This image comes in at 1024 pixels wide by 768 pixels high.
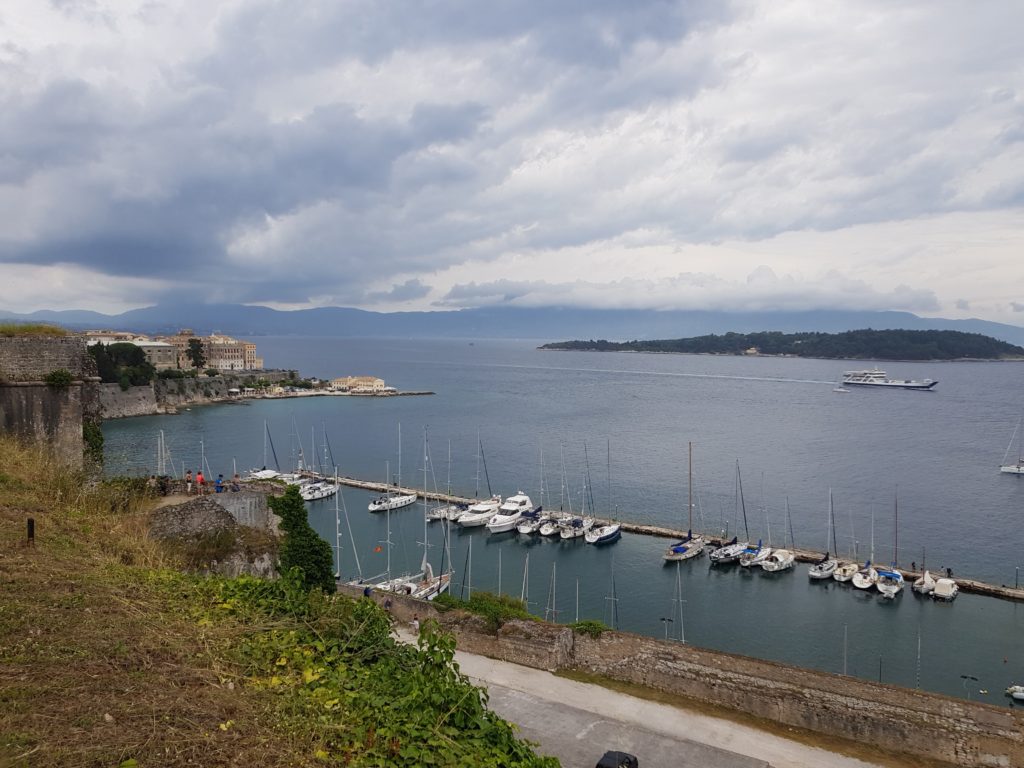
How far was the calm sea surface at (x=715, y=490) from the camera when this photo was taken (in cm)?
2188

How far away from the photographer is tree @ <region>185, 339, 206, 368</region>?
85.9 meters

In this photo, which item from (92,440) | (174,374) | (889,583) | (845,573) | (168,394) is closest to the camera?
(92,440)

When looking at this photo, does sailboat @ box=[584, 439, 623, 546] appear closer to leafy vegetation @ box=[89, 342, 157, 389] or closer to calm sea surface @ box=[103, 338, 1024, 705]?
calm sea surface @ box=[103, 338, 1024, 705]

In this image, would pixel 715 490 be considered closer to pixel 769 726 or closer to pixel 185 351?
pixel 769 726

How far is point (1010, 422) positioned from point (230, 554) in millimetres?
75633

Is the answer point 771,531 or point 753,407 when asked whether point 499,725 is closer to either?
point 771,531

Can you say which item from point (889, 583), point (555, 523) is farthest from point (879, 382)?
point (555, 523)

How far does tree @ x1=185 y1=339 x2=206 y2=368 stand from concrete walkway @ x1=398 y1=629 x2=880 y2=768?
284 ft

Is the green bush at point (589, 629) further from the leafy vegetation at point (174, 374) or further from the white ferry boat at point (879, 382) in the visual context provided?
the white ferry boat at point (879, 382)

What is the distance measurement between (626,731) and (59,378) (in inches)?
438

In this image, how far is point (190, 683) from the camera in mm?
4297

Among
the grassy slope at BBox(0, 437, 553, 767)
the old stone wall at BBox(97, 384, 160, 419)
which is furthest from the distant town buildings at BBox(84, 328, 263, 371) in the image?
the grassy slope at BBox(0, 437, 553, 767)

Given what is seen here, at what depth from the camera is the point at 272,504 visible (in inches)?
472

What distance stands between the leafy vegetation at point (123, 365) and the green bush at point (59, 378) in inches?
2049
